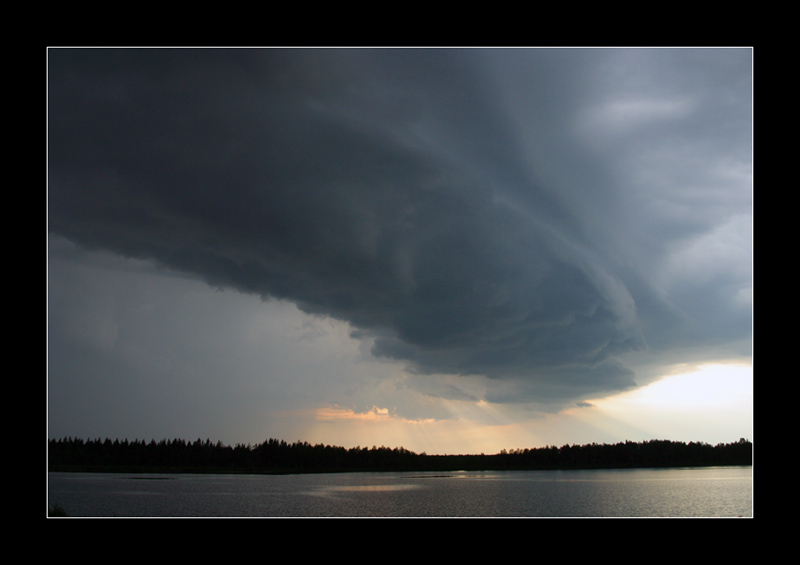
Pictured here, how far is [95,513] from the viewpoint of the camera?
67.6 metres
